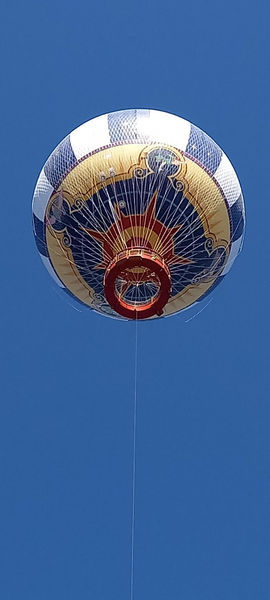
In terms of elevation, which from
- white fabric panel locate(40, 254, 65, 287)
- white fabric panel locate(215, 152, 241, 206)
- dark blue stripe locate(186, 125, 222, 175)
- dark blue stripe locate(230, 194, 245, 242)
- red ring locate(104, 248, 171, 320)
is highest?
dark blue stripe locate(186, 125, 222, 175)

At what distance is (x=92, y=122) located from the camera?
18859mm

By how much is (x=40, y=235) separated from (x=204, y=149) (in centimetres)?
354

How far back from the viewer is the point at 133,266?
17.9m

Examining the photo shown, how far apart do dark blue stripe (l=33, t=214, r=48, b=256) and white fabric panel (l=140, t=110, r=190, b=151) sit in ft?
8.63

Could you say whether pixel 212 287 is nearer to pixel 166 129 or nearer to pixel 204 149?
pixel 204 149

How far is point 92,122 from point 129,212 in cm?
225

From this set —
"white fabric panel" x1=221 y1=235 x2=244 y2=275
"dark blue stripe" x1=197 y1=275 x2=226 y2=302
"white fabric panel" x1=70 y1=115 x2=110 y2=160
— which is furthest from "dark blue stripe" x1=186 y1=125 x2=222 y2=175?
"dark blue stripe" x1=197 y1=275 x2=226 y2=302

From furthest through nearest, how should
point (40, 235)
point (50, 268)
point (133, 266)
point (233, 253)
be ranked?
point (50, 268), point (233, 253), point (40, 235), point (133, 266)

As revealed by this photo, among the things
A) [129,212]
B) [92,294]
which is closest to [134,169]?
[129,212]

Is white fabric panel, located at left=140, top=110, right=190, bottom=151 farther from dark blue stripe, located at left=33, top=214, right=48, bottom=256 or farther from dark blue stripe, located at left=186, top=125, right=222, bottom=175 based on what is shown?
dark blue stripe, located at left=33, top=214, right=48, bottom=256

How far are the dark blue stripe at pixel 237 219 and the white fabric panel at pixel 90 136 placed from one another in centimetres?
270

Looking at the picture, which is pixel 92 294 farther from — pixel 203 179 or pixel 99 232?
pixel 203 179

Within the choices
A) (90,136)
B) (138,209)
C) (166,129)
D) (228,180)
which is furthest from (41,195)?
(228,180)

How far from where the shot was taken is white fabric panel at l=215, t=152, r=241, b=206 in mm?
18438
